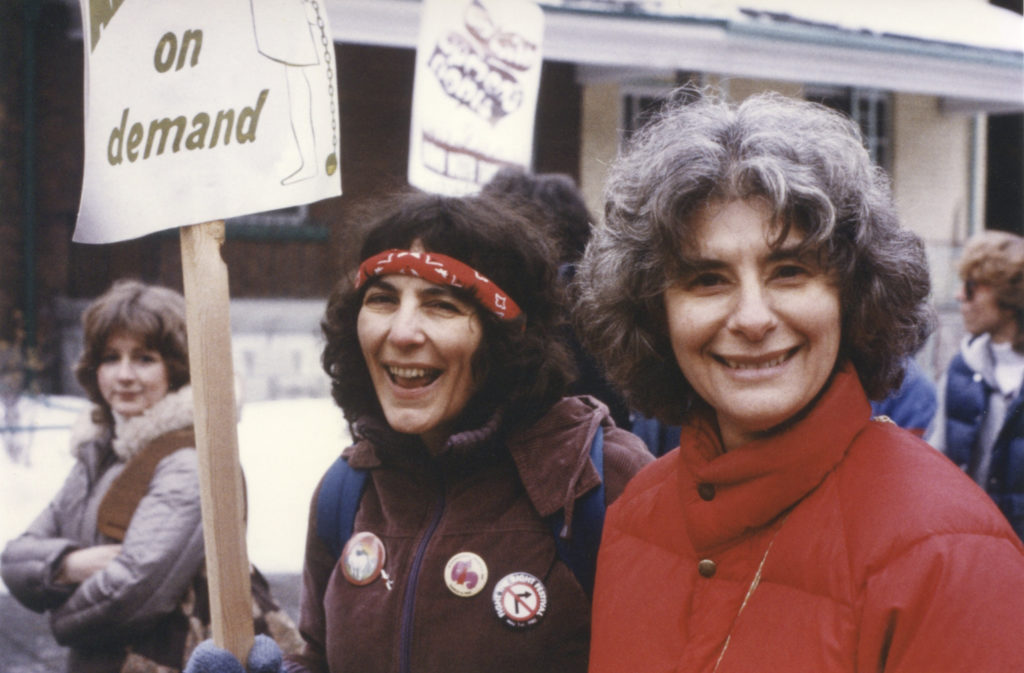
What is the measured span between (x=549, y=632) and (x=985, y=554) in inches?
34.2

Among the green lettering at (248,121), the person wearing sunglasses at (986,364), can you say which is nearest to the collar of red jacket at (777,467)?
the green lettering at (248,121)

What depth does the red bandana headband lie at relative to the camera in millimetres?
2059

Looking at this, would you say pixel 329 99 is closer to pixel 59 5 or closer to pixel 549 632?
pixel 549 632

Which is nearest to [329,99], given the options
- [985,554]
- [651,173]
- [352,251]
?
[352,251]

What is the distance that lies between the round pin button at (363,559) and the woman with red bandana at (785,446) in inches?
19.5

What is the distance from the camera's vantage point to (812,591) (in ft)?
4.39

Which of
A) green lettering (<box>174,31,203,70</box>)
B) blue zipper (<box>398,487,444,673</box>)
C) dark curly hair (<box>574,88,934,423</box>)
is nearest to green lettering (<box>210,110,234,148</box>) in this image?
green lettering (<box>174,31,203,70</box>)

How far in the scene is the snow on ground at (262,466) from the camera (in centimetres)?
611

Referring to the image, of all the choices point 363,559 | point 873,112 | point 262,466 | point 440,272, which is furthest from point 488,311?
point 873,112

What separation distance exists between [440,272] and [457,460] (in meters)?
0.36

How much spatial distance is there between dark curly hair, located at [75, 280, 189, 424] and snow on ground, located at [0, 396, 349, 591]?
2.57 m

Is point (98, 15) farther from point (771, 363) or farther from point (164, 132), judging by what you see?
point (771, 363)

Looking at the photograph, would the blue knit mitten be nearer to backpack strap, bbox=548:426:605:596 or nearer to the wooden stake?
the wooden stake

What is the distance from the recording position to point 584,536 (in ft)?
6.44
